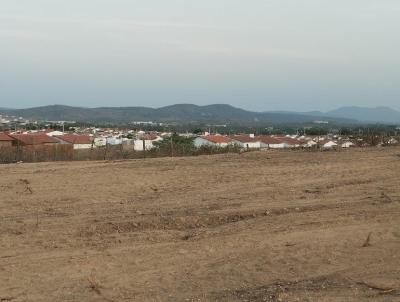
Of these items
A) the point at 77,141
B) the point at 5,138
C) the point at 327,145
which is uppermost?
the point at 5,138

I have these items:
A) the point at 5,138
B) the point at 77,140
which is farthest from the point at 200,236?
the point at 77,140

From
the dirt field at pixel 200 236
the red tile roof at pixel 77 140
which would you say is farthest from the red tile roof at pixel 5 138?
the dirt field at pixel 200 236

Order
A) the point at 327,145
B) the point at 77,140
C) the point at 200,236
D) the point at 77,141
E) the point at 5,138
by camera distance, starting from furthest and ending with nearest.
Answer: the point at 77,140, the point at 77,141, the point at 5,138, the point at 327,145, the point at 200,236

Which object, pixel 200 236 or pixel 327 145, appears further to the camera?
pixel 327 145

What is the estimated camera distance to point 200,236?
10.3 meters

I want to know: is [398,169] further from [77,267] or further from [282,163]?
[77,267]

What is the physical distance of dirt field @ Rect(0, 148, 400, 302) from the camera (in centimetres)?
751

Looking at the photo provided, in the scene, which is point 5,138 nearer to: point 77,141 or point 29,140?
Result: point 29,140

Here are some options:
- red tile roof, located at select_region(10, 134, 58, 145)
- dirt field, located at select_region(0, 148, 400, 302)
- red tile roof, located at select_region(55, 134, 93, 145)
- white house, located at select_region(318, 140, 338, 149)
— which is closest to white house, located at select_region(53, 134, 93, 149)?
red tile roof, located at select_region(55, 134, 93, 145)

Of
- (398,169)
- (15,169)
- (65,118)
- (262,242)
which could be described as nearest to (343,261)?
(262,242)

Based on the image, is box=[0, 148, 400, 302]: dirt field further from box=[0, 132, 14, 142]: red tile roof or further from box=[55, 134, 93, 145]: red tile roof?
box=[55, 134, 93, 145]: red tile roof

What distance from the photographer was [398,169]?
18859 mm

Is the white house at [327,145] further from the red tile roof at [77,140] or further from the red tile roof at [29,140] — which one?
the red tile roof at [77,140]

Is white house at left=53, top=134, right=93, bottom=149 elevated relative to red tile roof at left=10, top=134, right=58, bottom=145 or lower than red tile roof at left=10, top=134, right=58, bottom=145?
lower
